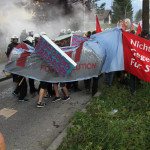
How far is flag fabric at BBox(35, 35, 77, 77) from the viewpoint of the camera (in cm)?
371

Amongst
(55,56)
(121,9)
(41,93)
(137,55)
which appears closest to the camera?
(55,56)

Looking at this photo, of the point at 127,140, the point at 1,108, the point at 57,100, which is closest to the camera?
the point at 127,140

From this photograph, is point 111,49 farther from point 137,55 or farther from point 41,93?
point 41,93

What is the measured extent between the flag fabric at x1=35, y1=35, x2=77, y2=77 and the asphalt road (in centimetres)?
100

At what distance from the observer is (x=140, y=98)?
169 inches

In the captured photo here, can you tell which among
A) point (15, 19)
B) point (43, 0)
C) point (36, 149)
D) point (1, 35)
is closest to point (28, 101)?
point (36, 149)

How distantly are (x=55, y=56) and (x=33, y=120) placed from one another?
4.81 feet

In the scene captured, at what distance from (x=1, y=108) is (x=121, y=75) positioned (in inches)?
142

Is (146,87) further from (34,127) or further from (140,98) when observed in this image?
(34,127)

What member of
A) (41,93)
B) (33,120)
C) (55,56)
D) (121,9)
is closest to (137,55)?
(55,56)

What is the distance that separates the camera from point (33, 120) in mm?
3914

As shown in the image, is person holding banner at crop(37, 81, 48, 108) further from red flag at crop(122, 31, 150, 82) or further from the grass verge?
red flag at crop(122, 31, 150, 82)

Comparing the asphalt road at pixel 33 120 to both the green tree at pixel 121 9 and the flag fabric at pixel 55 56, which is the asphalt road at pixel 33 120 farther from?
the green tree at pixel 121 9

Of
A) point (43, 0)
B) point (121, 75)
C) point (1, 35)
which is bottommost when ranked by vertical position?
point (121, 75)
